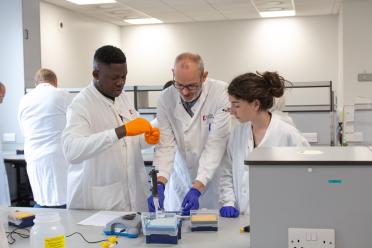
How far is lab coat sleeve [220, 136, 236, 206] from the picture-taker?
76.8 inches

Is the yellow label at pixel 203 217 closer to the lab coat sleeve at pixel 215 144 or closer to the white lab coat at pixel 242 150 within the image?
the white lab coat at pixel 242 150

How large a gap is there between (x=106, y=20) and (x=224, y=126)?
604 cm

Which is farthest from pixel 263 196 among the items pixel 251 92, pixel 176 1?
pixel 176 1

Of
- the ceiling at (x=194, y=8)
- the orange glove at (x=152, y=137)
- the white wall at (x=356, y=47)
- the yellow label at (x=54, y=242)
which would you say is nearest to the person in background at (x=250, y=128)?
the orange glove at (x=152, y=137)

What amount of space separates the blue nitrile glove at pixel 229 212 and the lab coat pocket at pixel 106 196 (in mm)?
493

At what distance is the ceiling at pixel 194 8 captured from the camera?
20.3ft

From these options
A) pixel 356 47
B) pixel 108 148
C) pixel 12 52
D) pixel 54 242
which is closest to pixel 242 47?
pixel 356 47

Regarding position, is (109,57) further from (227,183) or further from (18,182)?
(18,182)

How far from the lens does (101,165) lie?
2029 millimetres

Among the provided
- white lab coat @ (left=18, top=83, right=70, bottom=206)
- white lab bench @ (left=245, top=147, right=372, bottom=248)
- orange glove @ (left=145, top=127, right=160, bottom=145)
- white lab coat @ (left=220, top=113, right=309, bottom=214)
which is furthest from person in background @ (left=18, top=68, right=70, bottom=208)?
white lab bench @ (left=245, top=147, right=372, bottom=248)

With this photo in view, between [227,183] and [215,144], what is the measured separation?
0.83 feet

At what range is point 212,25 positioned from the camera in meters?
7.98

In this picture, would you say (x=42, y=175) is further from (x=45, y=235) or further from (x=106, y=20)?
(x=106, y=20)

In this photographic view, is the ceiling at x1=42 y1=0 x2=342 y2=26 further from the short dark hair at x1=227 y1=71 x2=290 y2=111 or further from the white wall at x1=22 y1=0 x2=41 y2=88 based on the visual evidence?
the short dark hair at x1=227 y1=71 x2=290 y2=111
